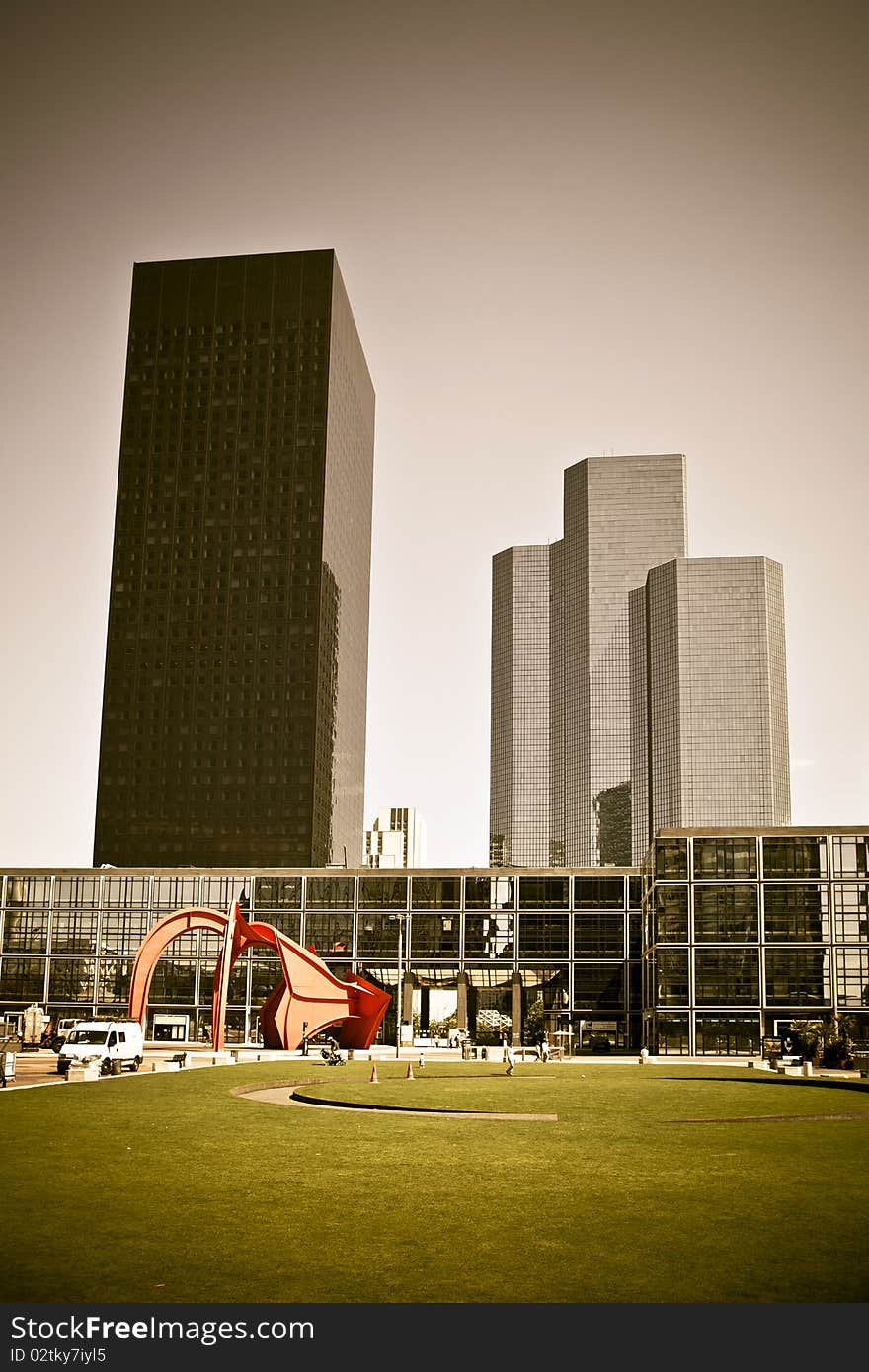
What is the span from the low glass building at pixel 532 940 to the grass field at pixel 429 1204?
228ft

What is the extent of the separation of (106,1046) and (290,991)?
25279 mm

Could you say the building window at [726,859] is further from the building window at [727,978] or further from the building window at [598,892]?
the building window at [598,892]

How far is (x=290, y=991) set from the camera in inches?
3093

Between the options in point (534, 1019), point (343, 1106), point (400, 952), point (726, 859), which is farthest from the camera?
point (400, 952)

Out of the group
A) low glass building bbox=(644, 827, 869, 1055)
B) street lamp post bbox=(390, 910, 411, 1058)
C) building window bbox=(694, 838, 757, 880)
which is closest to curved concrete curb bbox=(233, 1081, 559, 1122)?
low glass building bbox=(644, 827, 869, 1055)

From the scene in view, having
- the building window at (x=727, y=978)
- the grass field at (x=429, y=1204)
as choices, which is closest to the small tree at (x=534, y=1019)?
the building window at (x=727, y=978)

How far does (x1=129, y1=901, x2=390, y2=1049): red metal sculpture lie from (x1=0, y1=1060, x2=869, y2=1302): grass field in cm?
3757

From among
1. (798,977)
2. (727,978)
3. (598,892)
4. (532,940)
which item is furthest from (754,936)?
(532,940)

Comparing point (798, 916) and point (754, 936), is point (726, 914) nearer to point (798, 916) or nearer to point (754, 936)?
point (754, 936)

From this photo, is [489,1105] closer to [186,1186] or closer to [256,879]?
[186,1186]

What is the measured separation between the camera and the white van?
52.8 metres

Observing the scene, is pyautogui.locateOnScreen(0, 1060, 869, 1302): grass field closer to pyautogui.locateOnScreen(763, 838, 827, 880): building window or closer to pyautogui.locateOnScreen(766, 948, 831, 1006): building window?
pyautogui.locateOnScreen(766, 948, 831, 1006): building window

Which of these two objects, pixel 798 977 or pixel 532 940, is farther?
pixel 532 940

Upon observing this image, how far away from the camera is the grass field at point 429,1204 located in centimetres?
1420
